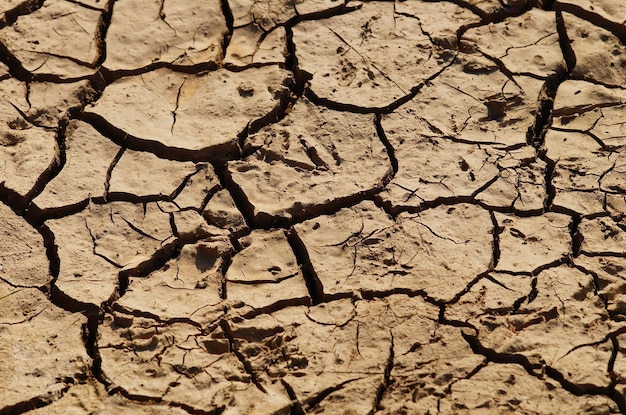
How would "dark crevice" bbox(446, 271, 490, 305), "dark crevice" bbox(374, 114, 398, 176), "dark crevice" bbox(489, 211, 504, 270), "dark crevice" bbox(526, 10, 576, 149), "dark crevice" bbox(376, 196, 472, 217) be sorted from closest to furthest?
1. "dark crevice" bbox(446, 271, 490, 305)
2. "dark crevice" bbox(489, 211, 504, 270)
3. "dark crevice" bbox(376, 196, 472, 217)
4. "dark crevice" bbox(374, 114, 398, 176)
5. "dark crevice" bbox(526, 10, 576, 149)

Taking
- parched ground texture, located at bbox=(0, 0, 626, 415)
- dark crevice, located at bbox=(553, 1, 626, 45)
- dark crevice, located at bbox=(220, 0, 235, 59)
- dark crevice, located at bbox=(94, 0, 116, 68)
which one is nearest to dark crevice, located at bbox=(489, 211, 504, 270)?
parched ground texture, located at bbox=(0, 0, 626, 415)

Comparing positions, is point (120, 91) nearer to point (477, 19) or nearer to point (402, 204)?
point (402, 204)

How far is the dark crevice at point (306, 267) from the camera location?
9.09ft

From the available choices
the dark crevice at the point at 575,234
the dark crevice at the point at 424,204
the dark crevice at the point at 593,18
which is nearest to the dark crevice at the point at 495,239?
the dark crevice at the point at 424,204

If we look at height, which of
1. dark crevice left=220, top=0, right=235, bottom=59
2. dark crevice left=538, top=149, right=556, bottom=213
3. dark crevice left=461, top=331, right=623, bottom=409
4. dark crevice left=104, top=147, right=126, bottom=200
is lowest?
dark crevice left=461, top=331, right=623, bottom=409

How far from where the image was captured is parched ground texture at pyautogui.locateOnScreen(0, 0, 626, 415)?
2.54 m

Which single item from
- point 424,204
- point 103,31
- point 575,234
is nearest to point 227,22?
point 103,31

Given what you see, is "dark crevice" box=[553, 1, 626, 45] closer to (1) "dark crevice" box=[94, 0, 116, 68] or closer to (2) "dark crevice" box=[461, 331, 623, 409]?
(2) "dark crevice" box=[461, 331, 623, 409]

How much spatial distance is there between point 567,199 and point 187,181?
1488 mm

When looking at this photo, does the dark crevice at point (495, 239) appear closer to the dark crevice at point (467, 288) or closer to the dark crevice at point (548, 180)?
the dark crevice at point (467, 288)

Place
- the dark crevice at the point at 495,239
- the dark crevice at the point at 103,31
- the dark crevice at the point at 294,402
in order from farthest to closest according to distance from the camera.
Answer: the dark crevice at the point at 103,31 → the dark crevice at the point at 495,239 → the dark crevice at the point at 294,402

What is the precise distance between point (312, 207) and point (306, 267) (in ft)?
0.87

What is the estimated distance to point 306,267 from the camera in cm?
285

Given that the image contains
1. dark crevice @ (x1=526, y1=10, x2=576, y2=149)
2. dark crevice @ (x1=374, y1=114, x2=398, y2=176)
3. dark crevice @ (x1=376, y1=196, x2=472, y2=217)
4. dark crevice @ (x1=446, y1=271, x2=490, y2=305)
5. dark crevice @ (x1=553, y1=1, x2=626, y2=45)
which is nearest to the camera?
dark crevice @ (x1=446, y1=271, x2=490, y2=305)
